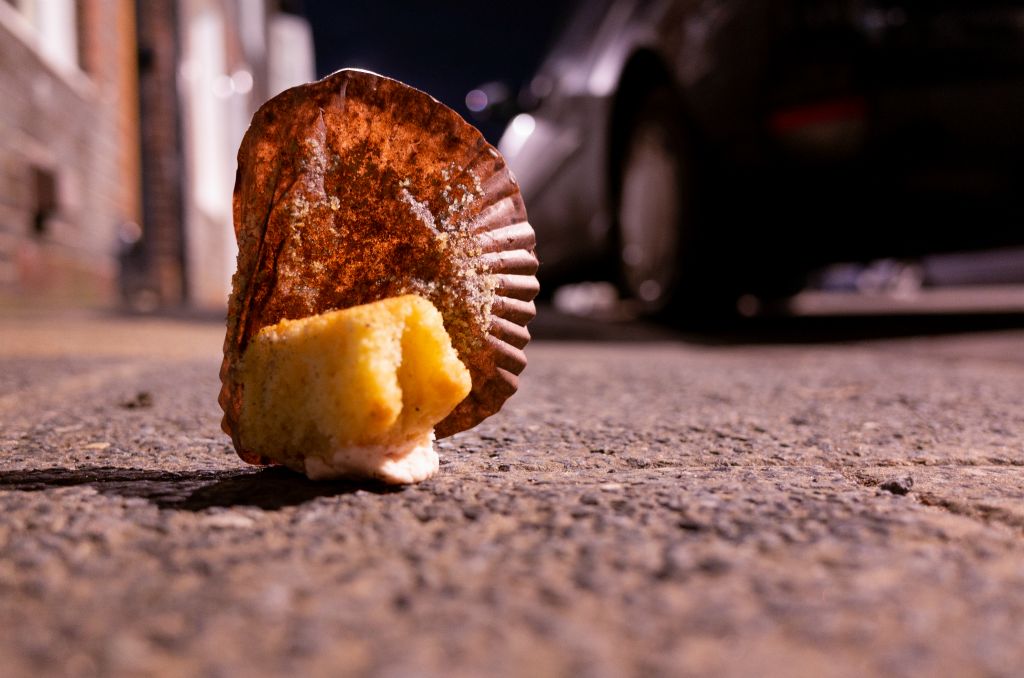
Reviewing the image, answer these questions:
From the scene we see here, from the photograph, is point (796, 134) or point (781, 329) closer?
point (796, 134)

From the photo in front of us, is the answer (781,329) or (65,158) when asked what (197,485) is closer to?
(781,329)

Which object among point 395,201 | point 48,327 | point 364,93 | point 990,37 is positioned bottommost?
point 48,327

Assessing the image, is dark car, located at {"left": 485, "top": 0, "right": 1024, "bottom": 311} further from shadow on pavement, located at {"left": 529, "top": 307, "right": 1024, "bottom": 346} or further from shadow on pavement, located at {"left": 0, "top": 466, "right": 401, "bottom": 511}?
shadow on pavement, located at {"left": 0, "top": 466, "right": 401, "bottom": 511}

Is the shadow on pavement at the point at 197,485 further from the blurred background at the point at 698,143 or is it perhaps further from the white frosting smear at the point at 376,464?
the blurred background at the point at 698,143

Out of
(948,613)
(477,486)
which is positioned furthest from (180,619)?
(948,613)

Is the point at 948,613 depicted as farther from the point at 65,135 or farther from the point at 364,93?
the point at 65,135

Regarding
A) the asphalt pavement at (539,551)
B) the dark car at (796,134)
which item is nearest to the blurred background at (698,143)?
the dark car at (796,134)

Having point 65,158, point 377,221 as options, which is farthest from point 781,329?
point 65,158
